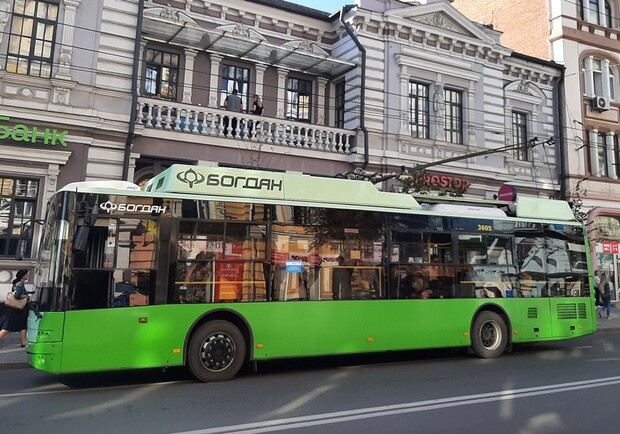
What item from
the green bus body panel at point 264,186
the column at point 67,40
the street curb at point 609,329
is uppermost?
the column at point 67,40

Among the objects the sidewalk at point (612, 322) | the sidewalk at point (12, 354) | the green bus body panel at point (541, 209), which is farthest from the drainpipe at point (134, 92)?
the sidewalk at point (612, 322)

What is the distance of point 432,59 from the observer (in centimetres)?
2088

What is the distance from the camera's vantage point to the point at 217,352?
28.3ft

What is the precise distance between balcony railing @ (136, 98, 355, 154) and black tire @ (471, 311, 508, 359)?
9.11 metres

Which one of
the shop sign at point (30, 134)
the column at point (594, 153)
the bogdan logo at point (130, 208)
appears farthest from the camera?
the column at point (594, 153)

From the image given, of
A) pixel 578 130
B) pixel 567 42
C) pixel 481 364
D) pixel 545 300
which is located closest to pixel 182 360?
pixel 481 364

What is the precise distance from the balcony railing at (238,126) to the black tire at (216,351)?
29.8 ft

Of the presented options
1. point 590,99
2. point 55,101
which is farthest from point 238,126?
point 590,99

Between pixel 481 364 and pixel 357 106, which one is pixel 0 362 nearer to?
pixel 481 364

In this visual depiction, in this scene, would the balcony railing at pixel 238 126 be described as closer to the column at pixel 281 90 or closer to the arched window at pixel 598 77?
the column at pixel 281 90

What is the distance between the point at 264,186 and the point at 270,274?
1601mm

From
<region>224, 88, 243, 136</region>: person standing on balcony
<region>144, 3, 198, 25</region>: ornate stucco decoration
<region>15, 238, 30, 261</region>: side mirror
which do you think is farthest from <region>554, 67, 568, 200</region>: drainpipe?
<region>15, 238, 30, 261</region>: side mirror

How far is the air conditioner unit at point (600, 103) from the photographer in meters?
26.1

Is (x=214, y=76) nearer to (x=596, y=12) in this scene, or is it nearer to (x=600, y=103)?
(x=600, y=103)
